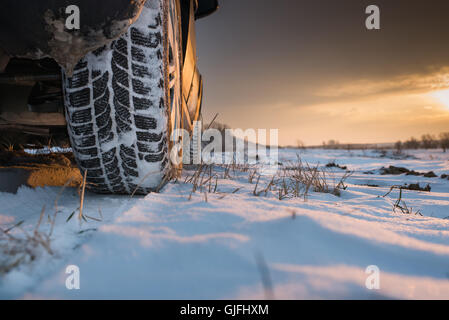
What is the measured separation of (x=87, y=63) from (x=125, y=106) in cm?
22

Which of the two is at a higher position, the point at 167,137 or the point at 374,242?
the point at 167,137

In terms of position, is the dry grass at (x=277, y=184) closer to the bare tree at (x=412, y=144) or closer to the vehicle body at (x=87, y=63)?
the vehicle body at (x=87, y=63)

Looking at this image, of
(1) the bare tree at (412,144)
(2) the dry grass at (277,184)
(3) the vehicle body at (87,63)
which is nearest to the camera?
(3) the vehicle body at (87,63)

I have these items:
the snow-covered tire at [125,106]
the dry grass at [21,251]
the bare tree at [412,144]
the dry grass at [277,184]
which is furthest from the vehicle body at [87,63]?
the bare tree at [412,144]

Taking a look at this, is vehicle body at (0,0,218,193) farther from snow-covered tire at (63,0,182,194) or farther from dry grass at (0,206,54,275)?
dry grass at (0,206,54,275)

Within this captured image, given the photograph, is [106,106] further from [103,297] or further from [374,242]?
[374,242]

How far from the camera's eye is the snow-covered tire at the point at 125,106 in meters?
0.98

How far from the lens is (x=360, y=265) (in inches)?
19.5

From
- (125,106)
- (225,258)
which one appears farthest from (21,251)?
(125,106)

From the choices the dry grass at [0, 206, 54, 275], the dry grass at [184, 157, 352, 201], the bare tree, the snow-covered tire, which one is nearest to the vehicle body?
the snow-covered tire

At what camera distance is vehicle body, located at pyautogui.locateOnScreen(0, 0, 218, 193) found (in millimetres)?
796

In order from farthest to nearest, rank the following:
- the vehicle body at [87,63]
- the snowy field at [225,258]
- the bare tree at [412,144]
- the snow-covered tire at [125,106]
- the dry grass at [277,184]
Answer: the bare tree at [412,144] → the dry grass at [277,184] → the snow-covered tire at [125,106] → the vehicle body at [87,63] → the snowy field at [225,258]
